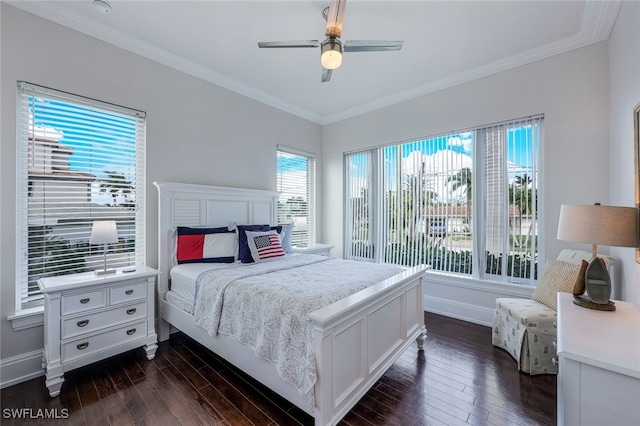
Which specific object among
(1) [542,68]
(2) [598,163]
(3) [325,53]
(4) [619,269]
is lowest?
(4) [619,269]

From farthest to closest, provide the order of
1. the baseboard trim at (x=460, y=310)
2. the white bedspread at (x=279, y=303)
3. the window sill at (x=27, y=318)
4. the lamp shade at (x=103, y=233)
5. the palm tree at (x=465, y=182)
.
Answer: the palm tree at (x=465, y=182) → the baseboard trim at (x=460, y=310) → the lamp shade at (x=103, y=233) → the window sill at (x=27, y=318) → the white bedspread at (x=279, y=303)

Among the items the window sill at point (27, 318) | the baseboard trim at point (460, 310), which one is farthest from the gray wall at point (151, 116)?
the baseboard trim at point (460, 310)

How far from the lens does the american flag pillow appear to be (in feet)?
9.93

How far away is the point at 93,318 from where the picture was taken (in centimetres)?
217

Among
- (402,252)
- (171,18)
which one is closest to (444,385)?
(402,252)

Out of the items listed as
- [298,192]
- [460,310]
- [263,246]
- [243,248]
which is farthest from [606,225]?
[298,192]

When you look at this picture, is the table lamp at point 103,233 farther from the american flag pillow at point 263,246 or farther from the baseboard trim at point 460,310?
the baseboard trim at point 460,310

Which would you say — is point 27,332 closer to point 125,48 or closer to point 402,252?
point 125,48

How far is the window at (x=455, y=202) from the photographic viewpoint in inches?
120

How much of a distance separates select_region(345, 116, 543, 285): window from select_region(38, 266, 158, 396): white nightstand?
312cm

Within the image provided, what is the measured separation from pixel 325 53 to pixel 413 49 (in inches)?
59.7

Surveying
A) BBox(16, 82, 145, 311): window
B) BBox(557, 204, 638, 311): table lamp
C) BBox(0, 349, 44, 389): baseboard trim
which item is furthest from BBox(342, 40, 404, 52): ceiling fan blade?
BBox(0, 349, 44, 389): baseboard trim

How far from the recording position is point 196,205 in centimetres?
317

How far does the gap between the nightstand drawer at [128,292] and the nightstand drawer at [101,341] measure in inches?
9.4
